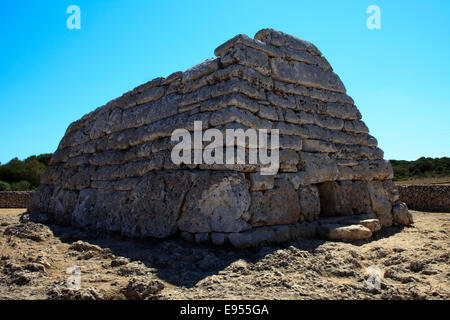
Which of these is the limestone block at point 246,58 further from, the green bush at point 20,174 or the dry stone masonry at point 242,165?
the green bush at point 20,174

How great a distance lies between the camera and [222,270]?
274cm

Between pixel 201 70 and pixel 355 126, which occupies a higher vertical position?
pixel 201 70

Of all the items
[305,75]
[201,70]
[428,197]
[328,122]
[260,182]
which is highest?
[305,75]

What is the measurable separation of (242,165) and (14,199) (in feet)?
45.2

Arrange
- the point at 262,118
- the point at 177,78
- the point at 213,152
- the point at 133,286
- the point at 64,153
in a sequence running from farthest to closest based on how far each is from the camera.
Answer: the point at 64,153 < the point at 177,78 < the point at 262,118 < the point at 213,152 < the point at 133,286

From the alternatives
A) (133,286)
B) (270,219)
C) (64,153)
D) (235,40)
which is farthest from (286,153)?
(64,153)

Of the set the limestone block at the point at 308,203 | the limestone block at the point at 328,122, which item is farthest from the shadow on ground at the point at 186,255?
the limestone block at the point at 328,122

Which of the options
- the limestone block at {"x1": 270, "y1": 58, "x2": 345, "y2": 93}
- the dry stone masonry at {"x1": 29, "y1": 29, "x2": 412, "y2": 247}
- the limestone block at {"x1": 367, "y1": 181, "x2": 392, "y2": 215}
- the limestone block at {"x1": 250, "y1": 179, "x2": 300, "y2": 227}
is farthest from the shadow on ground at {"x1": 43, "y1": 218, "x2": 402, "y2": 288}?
the limestone block at {"x1": 270, "y1": 58, "x2": 345, "y2": 93}

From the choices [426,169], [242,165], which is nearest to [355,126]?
[242,165]

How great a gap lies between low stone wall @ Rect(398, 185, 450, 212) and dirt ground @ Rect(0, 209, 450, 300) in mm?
4806

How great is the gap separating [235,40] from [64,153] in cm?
472

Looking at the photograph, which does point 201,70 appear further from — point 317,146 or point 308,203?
point 308,203

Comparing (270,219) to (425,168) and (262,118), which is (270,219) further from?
(425,168)

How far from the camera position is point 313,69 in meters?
4.98
